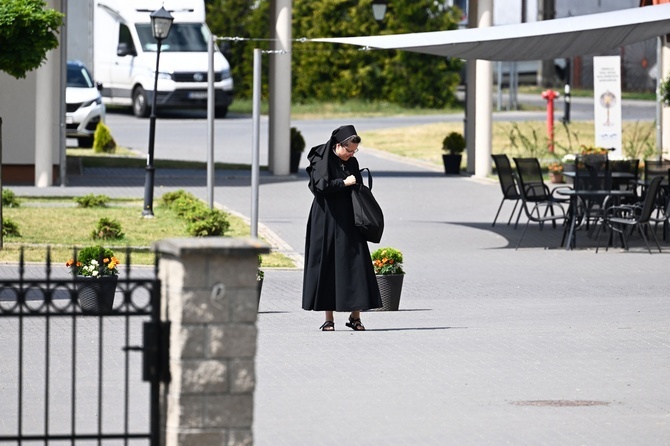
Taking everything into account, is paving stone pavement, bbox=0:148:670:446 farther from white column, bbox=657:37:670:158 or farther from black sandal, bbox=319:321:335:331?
white column, bbox=657:37:670:158

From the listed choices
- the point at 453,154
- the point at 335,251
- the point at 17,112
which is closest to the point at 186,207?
the point at 17,112

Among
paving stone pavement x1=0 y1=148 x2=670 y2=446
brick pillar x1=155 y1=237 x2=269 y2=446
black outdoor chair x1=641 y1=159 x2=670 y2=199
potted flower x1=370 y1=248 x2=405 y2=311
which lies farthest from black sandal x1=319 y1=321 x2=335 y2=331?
black outdoor chair x1=641 y1=159 x2=670 y2=199

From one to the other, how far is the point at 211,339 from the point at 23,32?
41.9 feet

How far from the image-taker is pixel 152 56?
146 feet

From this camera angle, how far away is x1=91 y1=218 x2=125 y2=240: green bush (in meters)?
18.2

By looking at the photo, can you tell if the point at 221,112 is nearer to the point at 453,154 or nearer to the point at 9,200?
the point at 453,154

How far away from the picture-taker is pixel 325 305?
1158 centimetres

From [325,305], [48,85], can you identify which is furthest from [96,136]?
[325,305]

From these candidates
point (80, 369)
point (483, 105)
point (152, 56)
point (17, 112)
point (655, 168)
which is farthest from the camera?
point (152, 56)

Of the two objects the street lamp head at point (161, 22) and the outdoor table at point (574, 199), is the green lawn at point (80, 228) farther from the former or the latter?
the outdoor table at point (574, 199)

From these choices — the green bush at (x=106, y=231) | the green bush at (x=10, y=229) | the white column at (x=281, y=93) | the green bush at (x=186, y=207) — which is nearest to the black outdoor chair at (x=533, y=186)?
the green bush at (x=186, y=207)

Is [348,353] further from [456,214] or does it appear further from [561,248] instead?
[456,214]

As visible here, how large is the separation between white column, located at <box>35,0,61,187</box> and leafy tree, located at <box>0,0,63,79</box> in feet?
23.7

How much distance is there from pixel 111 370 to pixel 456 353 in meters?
2.54
